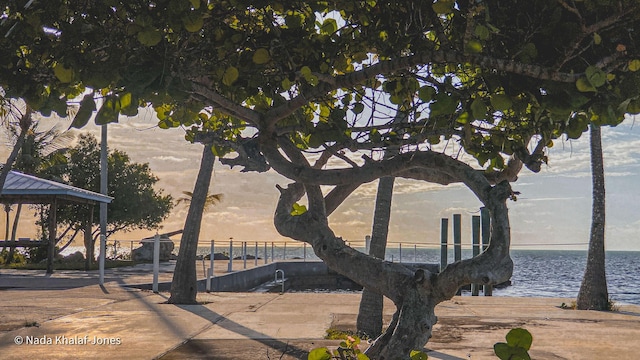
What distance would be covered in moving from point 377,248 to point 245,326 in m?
2.29

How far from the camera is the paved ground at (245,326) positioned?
714cm

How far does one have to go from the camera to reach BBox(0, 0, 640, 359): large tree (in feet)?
8.88

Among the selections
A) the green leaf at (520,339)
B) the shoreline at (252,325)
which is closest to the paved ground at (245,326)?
the shoreline at (252,325)

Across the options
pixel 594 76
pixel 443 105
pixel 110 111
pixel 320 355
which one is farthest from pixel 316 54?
pixel 320 355

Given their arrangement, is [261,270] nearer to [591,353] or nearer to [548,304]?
[548,304]

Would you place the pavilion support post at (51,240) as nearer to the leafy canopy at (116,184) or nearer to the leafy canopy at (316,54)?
the leafy canopy at (116,184)

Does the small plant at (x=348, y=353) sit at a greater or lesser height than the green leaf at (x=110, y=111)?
lesser

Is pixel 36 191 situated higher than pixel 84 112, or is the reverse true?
pixel 36 191

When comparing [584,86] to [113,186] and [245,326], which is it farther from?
[113,186]

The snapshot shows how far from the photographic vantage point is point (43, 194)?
21.7 metres

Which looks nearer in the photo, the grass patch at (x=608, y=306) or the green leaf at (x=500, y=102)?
the green leaf at (x=500, y=102)

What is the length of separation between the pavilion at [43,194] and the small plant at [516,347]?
21.9 meters

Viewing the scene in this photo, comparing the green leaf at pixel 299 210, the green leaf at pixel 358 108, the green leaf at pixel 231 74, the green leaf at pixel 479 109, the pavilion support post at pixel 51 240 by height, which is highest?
the green leaf at pixel 358 108

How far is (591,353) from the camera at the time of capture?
291 inches
